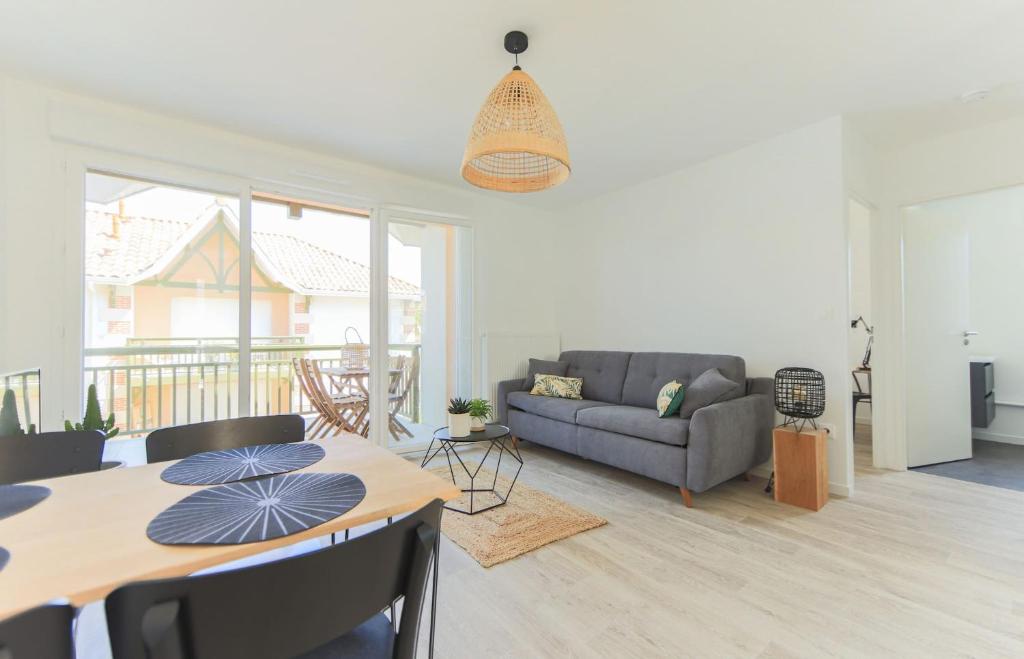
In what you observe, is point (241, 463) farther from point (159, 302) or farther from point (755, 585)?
point (159, 302)

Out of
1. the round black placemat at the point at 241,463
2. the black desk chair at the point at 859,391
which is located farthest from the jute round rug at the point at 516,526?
the black desk chair at the point at 859,391

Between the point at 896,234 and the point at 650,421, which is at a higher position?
the point at 896,234

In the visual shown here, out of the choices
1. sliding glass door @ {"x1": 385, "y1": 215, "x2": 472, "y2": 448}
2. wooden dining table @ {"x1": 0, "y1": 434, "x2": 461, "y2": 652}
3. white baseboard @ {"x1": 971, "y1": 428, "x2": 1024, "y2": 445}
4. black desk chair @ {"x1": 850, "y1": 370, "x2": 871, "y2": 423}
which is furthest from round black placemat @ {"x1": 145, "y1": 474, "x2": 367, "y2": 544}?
white baseboard @ {"x1": 971, "y1": 428, "x2": 1024, "y2": 445}

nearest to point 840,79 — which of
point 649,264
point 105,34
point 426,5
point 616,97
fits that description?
point 616,97

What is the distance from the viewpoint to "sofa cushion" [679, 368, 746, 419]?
9.75 feet

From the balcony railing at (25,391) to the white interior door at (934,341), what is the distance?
595 cm

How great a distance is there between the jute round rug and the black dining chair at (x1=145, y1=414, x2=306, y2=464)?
0.87m

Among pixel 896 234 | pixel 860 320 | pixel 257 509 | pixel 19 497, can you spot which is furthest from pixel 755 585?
pixel 860 320

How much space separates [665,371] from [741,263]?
105 cm

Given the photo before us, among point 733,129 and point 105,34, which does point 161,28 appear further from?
point 733,129

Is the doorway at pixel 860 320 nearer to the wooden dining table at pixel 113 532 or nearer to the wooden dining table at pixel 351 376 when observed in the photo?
the wooden dining table at pixel 351 376

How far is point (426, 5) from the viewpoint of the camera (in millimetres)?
1981

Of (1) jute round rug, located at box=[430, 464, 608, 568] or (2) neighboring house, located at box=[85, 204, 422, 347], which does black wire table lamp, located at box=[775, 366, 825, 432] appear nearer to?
(1) jute round rug, located at box=[430, 464, 608, 568]

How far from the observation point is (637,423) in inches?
121
